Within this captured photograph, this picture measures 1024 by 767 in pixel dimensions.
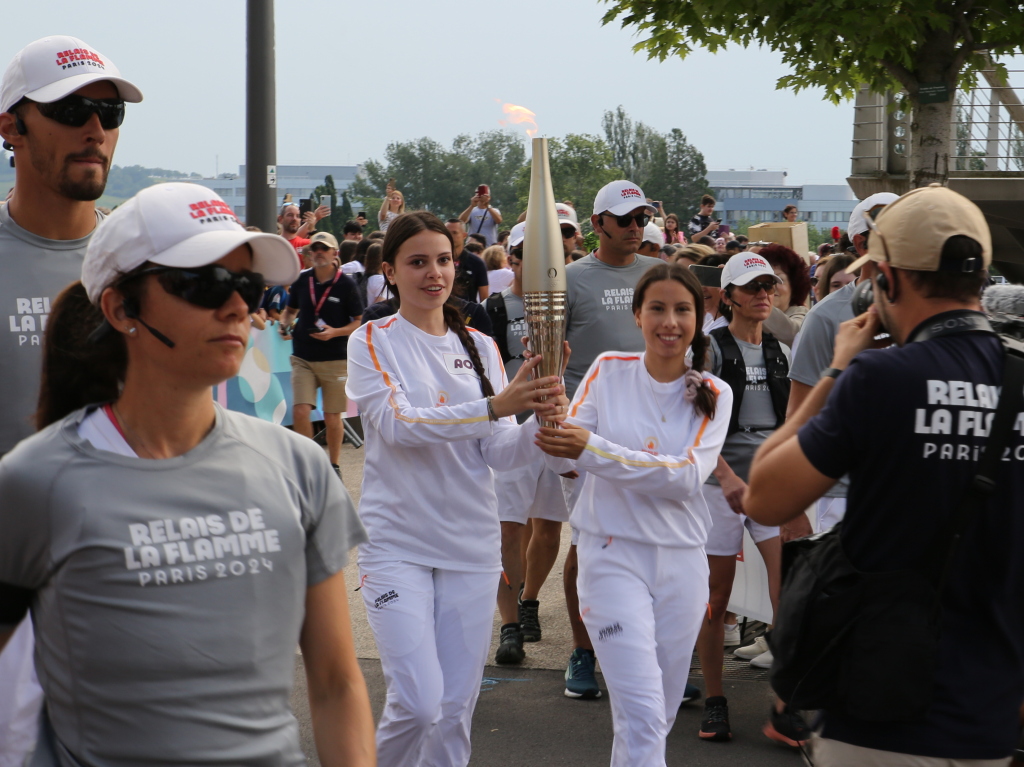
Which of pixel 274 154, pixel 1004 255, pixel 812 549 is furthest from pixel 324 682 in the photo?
pixel 1004 255

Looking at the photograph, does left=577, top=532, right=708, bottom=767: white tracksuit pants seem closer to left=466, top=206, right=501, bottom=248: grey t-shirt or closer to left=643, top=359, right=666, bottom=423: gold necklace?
left=643, top=359, right=666, bottom=423: gold necklace

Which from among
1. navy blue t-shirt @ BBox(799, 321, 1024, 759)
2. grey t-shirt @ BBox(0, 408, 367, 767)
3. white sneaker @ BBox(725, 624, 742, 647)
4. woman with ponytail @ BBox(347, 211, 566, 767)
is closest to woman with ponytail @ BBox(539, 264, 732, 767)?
woman with ponytail @ BBox(347, 211, 566, 767)

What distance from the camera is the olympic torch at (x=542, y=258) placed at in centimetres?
393

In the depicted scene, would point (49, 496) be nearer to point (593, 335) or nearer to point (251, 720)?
point (251, 720)

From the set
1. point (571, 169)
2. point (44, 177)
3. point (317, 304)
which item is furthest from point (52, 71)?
point (571, 169)

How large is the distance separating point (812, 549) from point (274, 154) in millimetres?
7881

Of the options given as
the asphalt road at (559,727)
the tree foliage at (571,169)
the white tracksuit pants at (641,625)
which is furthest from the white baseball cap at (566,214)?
the tree foliage at (571,169)

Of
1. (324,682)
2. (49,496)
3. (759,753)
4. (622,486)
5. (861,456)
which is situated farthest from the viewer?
(759,753)

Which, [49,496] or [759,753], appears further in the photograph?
[759,753]

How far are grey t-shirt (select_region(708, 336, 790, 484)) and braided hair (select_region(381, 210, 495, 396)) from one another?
1783 mm

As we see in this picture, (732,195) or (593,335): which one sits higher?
(732,195)

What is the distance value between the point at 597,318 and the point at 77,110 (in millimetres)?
3692

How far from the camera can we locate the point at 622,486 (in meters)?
4.33

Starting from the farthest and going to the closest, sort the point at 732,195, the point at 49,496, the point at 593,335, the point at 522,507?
the point at 732,195, the point at 522,507, the point at 593,335, the point at 49,496
